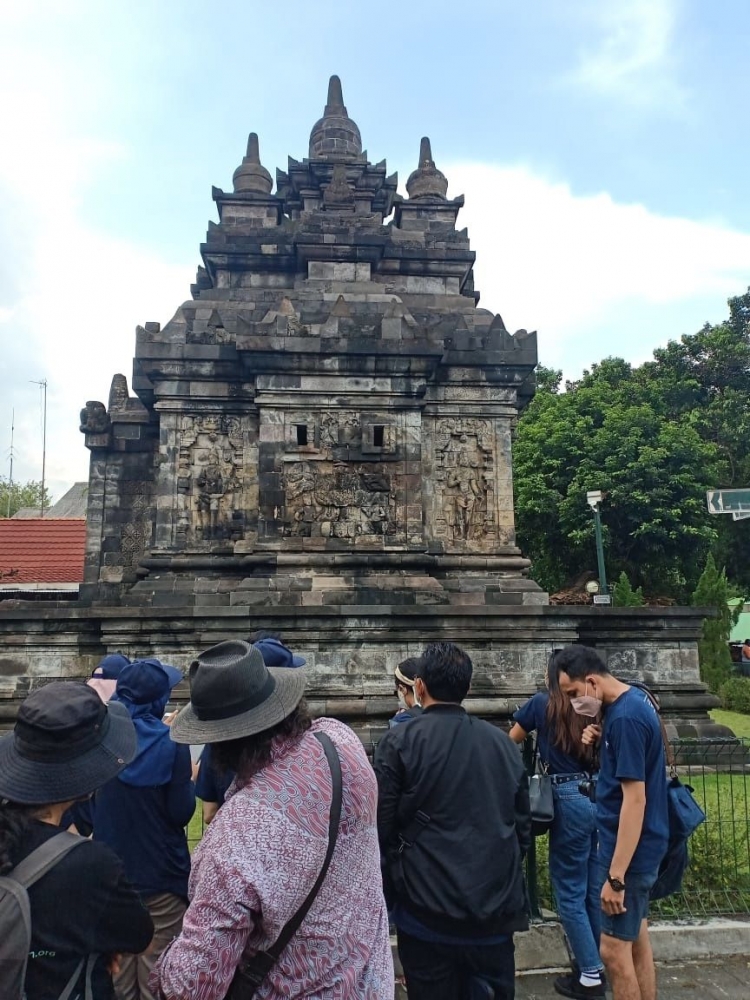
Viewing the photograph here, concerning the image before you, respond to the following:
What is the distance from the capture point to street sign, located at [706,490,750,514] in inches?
324

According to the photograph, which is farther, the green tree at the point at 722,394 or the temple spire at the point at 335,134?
the green tree at the point at 722,394

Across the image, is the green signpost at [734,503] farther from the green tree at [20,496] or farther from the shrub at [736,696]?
the green tree at [20,496]

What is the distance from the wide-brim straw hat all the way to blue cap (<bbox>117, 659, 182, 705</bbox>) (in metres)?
1.31

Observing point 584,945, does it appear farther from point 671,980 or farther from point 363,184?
point 363,184

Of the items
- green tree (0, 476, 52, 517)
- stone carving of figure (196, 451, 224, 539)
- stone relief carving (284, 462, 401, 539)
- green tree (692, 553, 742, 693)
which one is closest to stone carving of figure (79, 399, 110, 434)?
stone carving of figure (196, 451, 224, 539)

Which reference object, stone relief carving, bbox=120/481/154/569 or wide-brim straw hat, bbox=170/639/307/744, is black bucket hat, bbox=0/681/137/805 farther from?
stone relief carving, bbox=120/481/154/569

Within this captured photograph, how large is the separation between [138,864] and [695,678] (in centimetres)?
983

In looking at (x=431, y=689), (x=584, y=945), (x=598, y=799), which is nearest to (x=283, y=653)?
(x=431, y=689)

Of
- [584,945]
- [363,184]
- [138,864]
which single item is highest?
[363,184]

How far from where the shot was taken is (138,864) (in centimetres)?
340

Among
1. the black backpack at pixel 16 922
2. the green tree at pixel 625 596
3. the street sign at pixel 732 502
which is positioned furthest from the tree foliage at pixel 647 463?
the black backpack at pixel 16 922

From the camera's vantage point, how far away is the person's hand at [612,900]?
3.35 metres

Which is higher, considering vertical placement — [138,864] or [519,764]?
[519,764]

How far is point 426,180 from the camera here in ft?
57.5
